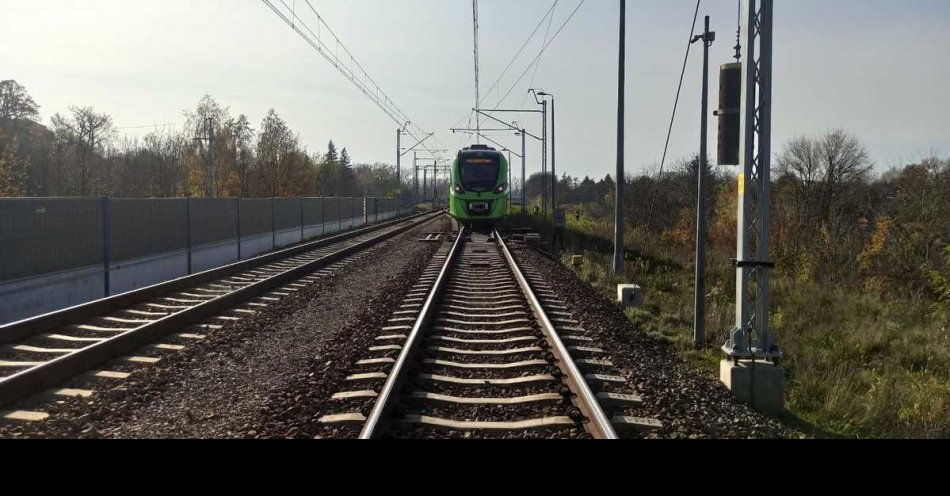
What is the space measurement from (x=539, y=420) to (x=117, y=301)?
25.9 feet

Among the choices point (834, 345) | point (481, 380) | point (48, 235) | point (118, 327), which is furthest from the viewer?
point (48, 235)

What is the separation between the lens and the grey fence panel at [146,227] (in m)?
15.7

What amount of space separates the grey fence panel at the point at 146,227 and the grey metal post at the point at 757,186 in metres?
13.6

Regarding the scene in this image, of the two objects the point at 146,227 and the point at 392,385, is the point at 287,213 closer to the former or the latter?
the point at 146,227

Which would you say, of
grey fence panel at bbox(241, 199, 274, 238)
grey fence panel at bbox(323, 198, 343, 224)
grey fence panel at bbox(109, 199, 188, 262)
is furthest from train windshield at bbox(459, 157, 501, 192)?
grey fence panel at bbox(109, 199, 188, 262)

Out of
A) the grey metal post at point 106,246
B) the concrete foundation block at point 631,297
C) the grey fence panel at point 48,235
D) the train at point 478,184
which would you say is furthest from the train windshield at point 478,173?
the concrete foundation block at point 631,297

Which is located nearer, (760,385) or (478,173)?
(760,385)

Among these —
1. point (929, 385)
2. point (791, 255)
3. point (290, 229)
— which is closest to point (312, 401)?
point (929, 385)

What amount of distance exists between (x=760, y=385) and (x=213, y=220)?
18.6 m


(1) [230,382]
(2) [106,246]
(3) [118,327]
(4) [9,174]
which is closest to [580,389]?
(1) [230,382]

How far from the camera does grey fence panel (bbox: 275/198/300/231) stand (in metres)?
28.8

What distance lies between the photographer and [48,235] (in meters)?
13.1

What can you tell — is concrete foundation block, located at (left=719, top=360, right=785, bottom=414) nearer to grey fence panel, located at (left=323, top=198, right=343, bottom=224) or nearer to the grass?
the grass
